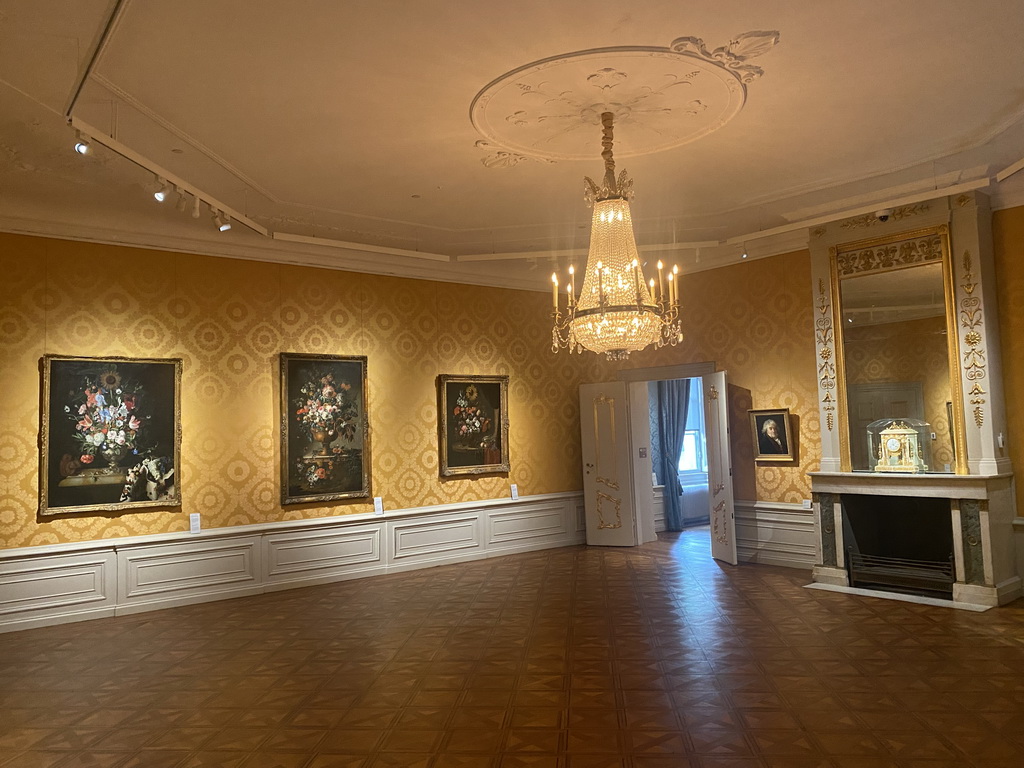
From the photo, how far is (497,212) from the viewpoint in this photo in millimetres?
7371

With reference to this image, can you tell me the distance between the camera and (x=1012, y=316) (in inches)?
267

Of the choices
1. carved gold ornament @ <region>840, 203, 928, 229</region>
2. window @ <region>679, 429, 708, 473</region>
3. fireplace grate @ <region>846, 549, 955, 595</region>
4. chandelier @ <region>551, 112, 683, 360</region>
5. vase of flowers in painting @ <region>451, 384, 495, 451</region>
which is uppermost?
carved gold ornament @ <region>840, 203, 928, 229</region>

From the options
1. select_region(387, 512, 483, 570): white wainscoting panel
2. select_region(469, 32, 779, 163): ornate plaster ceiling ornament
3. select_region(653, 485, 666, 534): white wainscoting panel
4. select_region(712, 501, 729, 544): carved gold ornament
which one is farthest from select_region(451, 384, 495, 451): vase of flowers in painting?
select_region(469, 32, 779, 163): ornate plaster ceiling ornament

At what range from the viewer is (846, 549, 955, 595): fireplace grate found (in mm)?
6629

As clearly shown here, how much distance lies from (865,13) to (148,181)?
17.2 ft

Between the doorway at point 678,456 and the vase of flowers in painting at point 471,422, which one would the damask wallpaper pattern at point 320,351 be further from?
the doorway at point 678,456

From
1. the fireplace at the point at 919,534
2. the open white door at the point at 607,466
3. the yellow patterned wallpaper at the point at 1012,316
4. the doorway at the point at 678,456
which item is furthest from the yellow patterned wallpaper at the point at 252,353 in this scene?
the yellow patterned wallpaper at the point at 1012,316

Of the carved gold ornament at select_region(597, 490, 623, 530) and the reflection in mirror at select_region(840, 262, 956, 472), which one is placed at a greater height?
the reflection in mirror at select_region(840, 262, 956, 472)

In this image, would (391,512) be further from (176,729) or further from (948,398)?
(948,398)

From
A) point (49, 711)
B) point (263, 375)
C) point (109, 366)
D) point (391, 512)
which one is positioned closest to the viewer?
point (49, 711)

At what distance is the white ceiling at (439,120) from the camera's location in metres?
3.80

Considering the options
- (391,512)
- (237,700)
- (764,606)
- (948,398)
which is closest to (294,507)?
(391,512)

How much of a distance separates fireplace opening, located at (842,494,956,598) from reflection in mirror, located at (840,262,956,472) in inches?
16.5

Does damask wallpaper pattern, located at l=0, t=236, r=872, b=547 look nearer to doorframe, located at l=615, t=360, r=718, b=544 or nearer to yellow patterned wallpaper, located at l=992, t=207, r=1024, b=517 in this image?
doorframe, located at l=615, t=360, r=718, b=544
